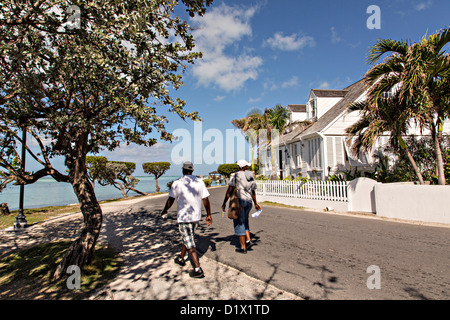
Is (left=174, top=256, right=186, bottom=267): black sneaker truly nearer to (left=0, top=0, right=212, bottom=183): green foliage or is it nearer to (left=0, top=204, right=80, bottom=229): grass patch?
(left=0, top=0, right=212, bottom=183): green foliage

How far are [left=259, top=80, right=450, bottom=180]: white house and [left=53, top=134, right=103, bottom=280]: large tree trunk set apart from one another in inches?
463

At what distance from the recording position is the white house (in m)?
16.1

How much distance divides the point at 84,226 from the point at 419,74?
10808 mm

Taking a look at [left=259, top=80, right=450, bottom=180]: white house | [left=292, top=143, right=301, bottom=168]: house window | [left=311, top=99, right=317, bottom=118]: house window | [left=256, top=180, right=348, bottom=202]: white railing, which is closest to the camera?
[left=256, top=180, right=348, bottom=202]: white railing

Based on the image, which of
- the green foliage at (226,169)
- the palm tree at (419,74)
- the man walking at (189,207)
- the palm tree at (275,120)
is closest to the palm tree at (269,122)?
the palm tree at (275,120)

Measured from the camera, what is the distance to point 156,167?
35344mm

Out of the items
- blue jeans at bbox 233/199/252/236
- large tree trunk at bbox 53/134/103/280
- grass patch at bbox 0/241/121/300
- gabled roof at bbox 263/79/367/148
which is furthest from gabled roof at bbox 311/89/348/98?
grass patch at bbox 0/241/121/300

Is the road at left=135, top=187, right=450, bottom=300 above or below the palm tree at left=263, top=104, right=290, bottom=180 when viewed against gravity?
below

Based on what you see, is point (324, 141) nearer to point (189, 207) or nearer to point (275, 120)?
point (275, 120)

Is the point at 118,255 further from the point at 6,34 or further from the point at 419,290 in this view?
the point at 419,290

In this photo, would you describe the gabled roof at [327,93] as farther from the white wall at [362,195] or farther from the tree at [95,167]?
the tree at [95,167]

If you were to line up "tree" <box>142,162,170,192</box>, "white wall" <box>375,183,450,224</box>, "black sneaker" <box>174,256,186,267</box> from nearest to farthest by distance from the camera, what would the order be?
"black sneaker" <box>174,256,186,267</box> → "white wall" <box>375,183,450,224</box> → "tree" <box>142,162,170,192</box>

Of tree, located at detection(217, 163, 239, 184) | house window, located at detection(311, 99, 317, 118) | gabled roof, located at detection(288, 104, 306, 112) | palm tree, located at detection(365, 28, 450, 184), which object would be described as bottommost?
tree, located at detection(217, 163, 239, 184)
